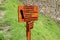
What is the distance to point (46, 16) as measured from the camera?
9.12 meters

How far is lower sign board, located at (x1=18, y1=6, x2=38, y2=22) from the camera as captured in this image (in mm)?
4781

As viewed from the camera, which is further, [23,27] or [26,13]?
[23,27]

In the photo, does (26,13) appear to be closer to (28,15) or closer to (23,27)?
(28,15)

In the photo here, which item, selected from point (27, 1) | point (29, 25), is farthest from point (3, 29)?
point (27, 1)

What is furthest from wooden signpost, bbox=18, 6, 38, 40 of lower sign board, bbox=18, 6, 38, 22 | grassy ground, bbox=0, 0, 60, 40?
grassy ground, bbox=0, 0, 60, 40

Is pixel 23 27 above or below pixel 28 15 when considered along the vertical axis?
below

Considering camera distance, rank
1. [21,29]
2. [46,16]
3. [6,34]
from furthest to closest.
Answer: [46,16]
[21,29]
[6,34]

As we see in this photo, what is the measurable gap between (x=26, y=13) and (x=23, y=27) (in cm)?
189

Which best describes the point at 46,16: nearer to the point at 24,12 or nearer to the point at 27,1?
the point at 27,1

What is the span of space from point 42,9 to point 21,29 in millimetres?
2870

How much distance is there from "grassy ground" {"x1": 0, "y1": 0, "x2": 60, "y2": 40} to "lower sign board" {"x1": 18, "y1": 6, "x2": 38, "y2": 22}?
48.1 inches

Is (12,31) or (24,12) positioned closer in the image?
(24,12)

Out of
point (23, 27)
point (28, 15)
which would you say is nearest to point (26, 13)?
point (28, 15)

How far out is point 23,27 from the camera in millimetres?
6695
